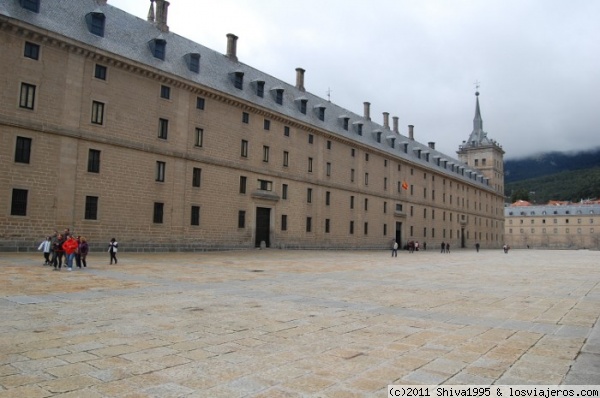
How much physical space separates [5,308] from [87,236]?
20.6 meters

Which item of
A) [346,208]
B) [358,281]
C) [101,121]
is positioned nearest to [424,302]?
[358,281]

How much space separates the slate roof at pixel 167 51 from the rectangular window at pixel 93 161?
6896mm

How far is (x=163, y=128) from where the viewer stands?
33.3m

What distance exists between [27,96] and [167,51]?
12.3m

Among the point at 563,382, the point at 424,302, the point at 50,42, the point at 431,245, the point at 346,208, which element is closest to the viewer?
the point at 563,382

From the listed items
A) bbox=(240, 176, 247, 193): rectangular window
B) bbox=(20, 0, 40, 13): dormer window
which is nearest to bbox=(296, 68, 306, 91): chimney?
bbox=(240, 176, 247, 193): rectangular window

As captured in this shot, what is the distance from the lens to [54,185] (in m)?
27.0

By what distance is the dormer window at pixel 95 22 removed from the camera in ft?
100.0

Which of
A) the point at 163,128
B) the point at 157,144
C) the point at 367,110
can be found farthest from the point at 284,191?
the point at 367,110

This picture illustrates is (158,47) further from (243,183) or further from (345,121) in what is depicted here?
(345,121)

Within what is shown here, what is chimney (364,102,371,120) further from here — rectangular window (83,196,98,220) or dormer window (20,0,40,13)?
dormer window (20,0,40,13)

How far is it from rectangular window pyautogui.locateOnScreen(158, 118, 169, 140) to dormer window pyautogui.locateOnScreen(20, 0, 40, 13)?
10074mm

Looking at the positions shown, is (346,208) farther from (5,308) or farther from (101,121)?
(5,308)

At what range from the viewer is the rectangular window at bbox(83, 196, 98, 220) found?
93.1 ft
